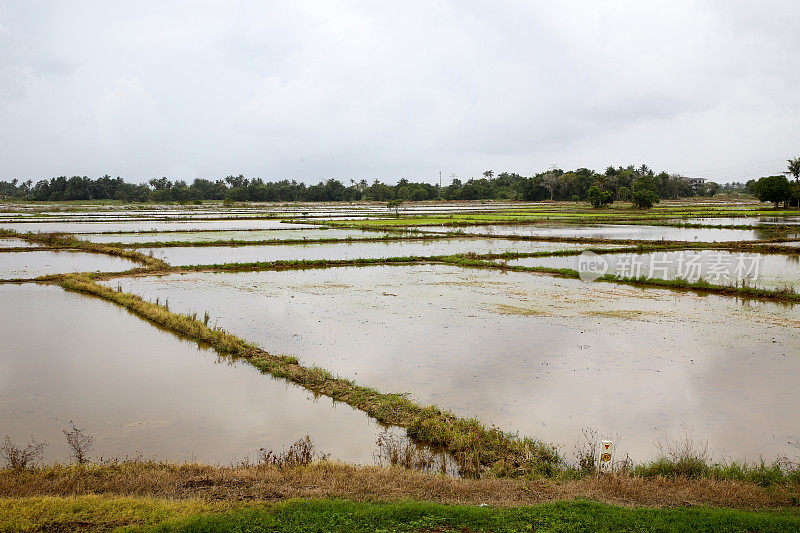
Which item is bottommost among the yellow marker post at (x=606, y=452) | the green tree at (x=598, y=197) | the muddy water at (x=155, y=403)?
the muddy water at (x=155, y=403)

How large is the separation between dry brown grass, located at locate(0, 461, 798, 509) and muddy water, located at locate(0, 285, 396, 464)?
2.69 ft

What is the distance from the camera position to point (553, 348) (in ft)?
31.5

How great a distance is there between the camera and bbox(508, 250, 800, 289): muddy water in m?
16.5

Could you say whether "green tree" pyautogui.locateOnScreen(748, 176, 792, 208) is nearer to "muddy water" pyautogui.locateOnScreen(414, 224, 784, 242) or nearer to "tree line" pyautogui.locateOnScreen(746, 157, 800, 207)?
"tree line" pyautogui.locateOnScreen(746, 157, 800, 207)

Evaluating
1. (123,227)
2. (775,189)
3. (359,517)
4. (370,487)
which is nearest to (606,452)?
(370,487)

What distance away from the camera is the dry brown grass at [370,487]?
15.2ft

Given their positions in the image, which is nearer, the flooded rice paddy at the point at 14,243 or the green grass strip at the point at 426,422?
the green grass strip at the point at 426,422

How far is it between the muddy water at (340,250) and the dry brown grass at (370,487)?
1689 centimetres

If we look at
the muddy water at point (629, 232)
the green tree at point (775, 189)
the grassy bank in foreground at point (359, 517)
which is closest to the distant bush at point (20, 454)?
the grassy bank in foreground at point (359, 517)

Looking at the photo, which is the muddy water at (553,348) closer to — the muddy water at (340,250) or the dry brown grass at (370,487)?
the dry brown grass at (370,487)

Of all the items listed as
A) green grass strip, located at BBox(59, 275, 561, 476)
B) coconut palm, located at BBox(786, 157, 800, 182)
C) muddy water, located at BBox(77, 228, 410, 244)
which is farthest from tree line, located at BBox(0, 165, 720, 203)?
green grass strip, located at BBox(59, 275, 561, 476)

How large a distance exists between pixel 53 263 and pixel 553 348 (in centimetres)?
2060

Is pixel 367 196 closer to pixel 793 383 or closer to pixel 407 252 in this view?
pixel 407 252

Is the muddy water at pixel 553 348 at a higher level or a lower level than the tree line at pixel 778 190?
lower
